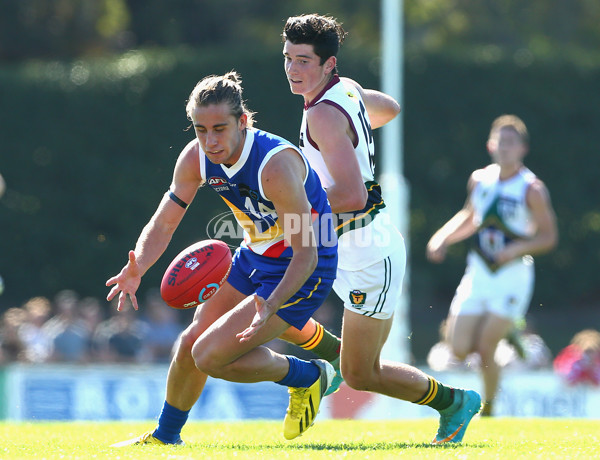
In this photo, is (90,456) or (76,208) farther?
(76,208)

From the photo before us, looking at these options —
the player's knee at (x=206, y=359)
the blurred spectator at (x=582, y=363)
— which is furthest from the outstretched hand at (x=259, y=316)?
the blurred spectator at (x=582, y=363)

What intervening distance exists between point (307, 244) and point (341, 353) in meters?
1.02

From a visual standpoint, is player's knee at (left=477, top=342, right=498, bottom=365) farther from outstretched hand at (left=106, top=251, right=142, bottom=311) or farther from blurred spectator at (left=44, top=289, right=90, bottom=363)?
blurred spectator at (left=44, top=289, right=90, bottom=363)

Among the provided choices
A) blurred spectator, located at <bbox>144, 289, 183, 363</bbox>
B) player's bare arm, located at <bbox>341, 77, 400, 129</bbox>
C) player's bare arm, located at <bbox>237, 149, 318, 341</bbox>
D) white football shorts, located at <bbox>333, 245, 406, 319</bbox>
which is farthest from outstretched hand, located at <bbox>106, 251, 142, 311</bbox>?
blurred spectator, located at <bbox>144, 289, 183, 363</bbox>

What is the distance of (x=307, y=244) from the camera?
5.27 m

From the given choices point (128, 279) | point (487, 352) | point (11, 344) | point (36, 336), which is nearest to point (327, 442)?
point (128, 279)

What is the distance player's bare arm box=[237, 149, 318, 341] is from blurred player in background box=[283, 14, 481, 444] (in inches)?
19.9

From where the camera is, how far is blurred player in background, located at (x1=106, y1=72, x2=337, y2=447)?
5273mm

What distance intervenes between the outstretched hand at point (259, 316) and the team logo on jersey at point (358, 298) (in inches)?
35.9

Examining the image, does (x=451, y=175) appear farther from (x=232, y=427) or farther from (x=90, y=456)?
(x=90, y=456)

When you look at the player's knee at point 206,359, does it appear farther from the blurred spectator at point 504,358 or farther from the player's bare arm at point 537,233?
the blurred spectator at point 504,358

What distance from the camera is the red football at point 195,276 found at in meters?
5.49

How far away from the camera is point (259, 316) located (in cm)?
A: 515

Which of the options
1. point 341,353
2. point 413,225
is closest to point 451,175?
point 413,225
